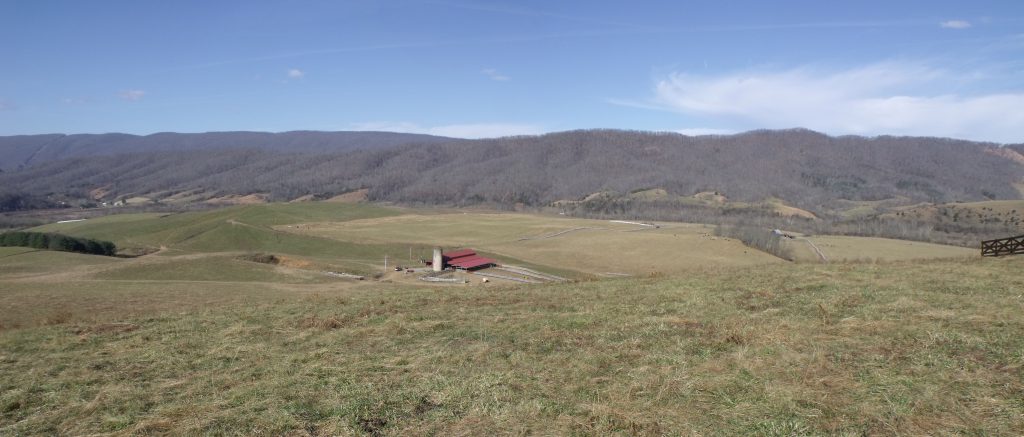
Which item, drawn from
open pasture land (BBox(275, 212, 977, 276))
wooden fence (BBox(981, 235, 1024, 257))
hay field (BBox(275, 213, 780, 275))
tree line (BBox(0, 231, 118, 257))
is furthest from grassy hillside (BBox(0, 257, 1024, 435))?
tree line (BBox(0, 231, 118, 257))

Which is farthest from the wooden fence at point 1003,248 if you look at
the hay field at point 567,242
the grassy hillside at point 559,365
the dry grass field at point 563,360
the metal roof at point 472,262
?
the metal roof at point 472,262

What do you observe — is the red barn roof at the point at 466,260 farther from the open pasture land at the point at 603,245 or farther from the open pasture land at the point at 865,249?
the open pasture land at the point at 865,249

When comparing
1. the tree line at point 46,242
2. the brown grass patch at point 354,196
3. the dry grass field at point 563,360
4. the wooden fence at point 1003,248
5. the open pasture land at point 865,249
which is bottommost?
the open pasture land at point 865,249

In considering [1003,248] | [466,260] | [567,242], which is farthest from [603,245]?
[1003,248]

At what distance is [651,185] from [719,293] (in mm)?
152069

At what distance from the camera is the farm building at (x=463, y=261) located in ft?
155

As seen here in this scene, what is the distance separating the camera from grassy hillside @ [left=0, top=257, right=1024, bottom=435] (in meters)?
7.21

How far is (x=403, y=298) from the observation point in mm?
18266

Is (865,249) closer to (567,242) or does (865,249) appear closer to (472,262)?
(567,242)

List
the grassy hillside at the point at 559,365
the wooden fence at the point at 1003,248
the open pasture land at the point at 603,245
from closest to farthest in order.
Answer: the grassy hillside at the point at 559,365
the wooden fence at the point at 1003,248
the open pasture land at the point at 603,245

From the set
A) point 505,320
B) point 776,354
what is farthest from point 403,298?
point 776,354

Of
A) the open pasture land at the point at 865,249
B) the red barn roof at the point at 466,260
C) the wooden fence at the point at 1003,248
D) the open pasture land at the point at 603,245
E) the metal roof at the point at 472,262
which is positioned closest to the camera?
the wooden fence at the point at 1003,248

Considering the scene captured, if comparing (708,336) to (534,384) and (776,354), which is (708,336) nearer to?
(776,354)

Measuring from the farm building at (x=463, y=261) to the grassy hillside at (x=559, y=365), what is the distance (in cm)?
3047
